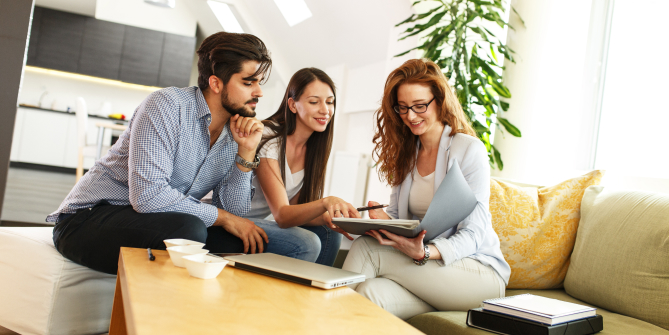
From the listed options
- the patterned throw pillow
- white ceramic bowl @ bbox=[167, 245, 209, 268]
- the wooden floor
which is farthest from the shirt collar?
the wooden floor

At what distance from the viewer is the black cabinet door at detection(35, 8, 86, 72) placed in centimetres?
709

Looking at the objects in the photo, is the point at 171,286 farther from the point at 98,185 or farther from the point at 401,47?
the point at 401,47

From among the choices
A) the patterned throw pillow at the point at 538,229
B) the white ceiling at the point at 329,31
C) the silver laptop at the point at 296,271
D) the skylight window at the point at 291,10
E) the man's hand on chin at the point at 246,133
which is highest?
the skylight window at the point at 291,10

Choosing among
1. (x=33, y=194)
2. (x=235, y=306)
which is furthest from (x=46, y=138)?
(x=235, y=306)

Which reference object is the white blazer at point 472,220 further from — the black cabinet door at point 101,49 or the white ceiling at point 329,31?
the black cabinet door at point 101,49

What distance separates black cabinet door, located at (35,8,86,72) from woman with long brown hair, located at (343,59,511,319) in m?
6.96

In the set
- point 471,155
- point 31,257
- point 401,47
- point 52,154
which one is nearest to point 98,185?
point 31,257

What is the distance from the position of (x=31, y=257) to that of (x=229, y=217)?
584 millimetres

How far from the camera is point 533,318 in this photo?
3.43 feet

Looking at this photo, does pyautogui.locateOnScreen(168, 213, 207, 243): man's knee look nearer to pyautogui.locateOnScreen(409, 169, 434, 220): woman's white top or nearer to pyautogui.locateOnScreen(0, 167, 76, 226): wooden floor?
pyautogui.locateOnScreen(409, 169, 434, 220): woman's white top

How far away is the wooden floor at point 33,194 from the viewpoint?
328cm

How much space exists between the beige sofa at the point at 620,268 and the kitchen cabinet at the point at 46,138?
6.65 m

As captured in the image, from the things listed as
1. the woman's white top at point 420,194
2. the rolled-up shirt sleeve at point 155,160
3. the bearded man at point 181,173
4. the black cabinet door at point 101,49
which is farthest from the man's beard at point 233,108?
the black cabinet door at point 101,49

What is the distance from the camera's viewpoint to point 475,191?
1.45 m
